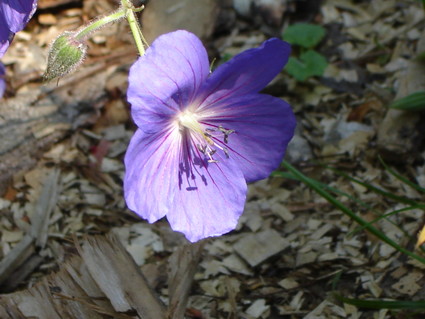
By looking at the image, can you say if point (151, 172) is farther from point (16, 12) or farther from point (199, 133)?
point (16, 12)

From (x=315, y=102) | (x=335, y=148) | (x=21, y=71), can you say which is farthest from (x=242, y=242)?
(x=21, y=71)

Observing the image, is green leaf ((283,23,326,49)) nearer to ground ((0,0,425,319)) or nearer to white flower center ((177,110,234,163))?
ground ((0,0,425,319))

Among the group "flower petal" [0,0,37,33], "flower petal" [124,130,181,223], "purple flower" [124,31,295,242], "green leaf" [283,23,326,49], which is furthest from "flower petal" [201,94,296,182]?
"green leaf" [283,23,326,49]

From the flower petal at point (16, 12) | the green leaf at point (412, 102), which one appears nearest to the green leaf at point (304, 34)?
the green leaf at point (412, 102)

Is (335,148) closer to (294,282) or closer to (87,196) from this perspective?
(294,282)

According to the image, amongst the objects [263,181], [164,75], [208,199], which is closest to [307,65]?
[263,181]

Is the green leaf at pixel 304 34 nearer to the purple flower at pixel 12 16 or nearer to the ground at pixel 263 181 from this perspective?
the ground at pixel 263 181

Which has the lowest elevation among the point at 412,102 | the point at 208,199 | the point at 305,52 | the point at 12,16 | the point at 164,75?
the point at 208,199
